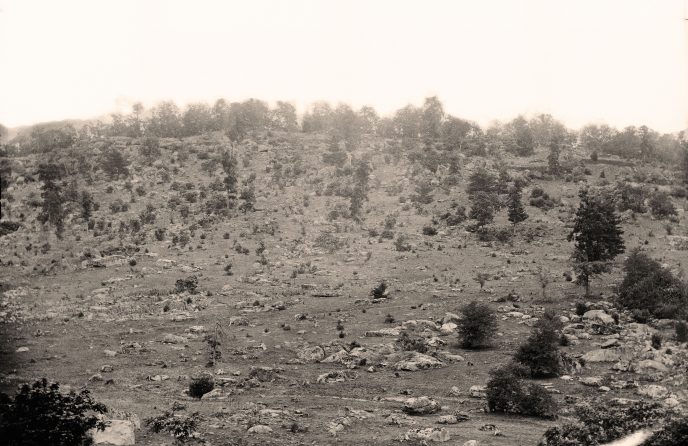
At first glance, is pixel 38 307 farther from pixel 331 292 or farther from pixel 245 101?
pixel 245 101

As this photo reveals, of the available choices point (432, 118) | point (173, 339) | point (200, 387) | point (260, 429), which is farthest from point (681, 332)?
point (432, 118)

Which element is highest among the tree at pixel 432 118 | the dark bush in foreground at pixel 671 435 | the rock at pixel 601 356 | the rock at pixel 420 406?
the tree at pixel 432 118

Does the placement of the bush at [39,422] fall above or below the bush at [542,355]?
above

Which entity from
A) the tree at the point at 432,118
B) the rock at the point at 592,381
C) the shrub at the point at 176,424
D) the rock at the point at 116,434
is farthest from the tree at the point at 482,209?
the rock at the point at 116,434

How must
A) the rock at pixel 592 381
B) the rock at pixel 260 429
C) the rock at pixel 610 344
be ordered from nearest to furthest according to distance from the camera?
1. the rock at pixel 260 429
2. the rock at pixel 592 381
3. the rock at pixel 610 344

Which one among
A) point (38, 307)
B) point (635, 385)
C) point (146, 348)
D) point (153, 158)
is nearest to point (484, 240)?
point (635, 385)

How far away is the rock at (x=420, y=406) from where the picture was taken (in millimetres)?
18812

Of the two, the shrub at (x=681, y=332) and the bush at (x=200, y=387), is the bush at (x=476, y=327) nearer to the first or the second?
the shrub at (x=681, y=332)

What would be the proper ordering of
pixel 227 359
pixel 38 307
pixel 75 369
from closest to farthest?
1. pixel 75 369
2. pixel 227 359
3. pixel 38 307

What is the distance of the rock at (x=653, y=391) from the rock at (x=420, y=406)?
25.8ft

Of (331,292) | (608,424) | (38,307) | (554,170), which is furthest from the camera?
(554,170)

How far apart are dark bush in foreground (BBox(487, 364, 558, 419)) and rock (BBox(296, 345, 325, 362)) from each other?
9260mm

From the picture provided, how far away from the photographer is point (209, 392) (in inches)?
821

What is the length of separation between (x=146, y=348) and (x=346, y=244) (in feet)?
85.4
